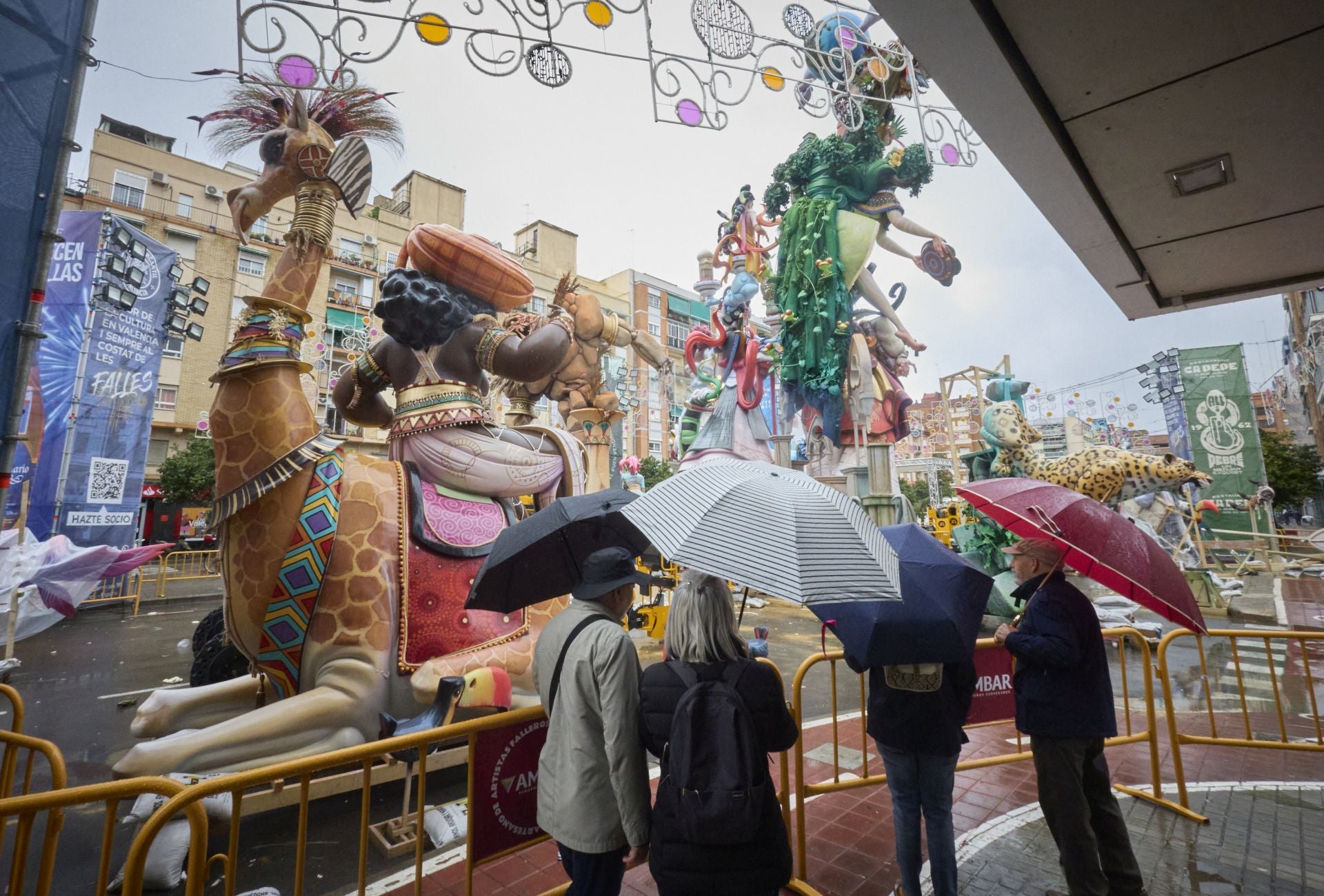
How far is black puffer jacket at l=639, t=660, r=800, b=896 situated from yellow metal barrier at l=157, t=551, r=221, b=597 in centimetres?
1624

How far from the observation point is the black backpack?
5.27 feet

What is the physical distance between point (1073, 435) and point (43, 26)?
34785 mm

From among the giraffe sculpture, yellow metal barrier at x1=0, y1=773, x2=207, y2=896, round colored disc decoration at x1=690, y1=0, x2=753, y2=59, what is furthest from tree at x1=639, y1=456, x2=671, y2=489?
yellow metal barrier at x1=0, y1=773, x2=207, y2=896

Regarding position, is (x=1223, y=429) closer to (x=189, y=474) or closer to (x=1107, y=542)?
(x=1107, y=542)

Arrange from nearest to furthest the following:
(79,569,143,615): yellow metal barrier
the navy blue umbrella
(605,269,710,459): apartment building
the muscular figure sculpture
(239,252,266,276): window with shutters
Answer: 1. the navy blue umbrella
2. the muscular figure sculpture
3. (79,569,143,615): yellow metal barrier
4. (239,252,266,276): window with shutters
5. (605,269,710,459): apartment building

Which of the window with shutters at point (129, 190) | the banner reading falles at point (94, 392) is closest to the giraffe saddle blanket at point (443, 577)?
the banner reading falles at point (94, 392)

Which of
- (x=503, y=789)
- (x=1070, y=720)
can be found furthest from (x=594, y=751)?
(x=1070, y=720)

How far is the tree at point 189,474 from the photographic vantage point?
1869cm

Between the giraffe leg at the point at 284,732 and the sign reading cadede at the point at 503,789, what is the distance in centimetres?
115

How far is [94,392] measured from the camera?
10.5 meters

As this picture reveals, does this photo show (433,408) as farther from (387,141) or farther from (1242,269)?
(1242,269)

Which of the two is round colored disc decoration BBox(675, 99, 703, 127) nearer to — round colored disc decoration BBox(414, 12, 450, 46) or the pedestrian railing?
round colored disc decoration BBox(414, 12, 450, 46)

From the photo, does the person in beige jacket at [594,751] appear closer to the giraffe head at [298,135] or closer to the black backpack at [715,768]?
the black backpack at [715,768]

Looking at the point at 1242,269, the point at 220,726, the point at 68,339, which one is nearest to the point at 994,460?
the point at 1242,269
